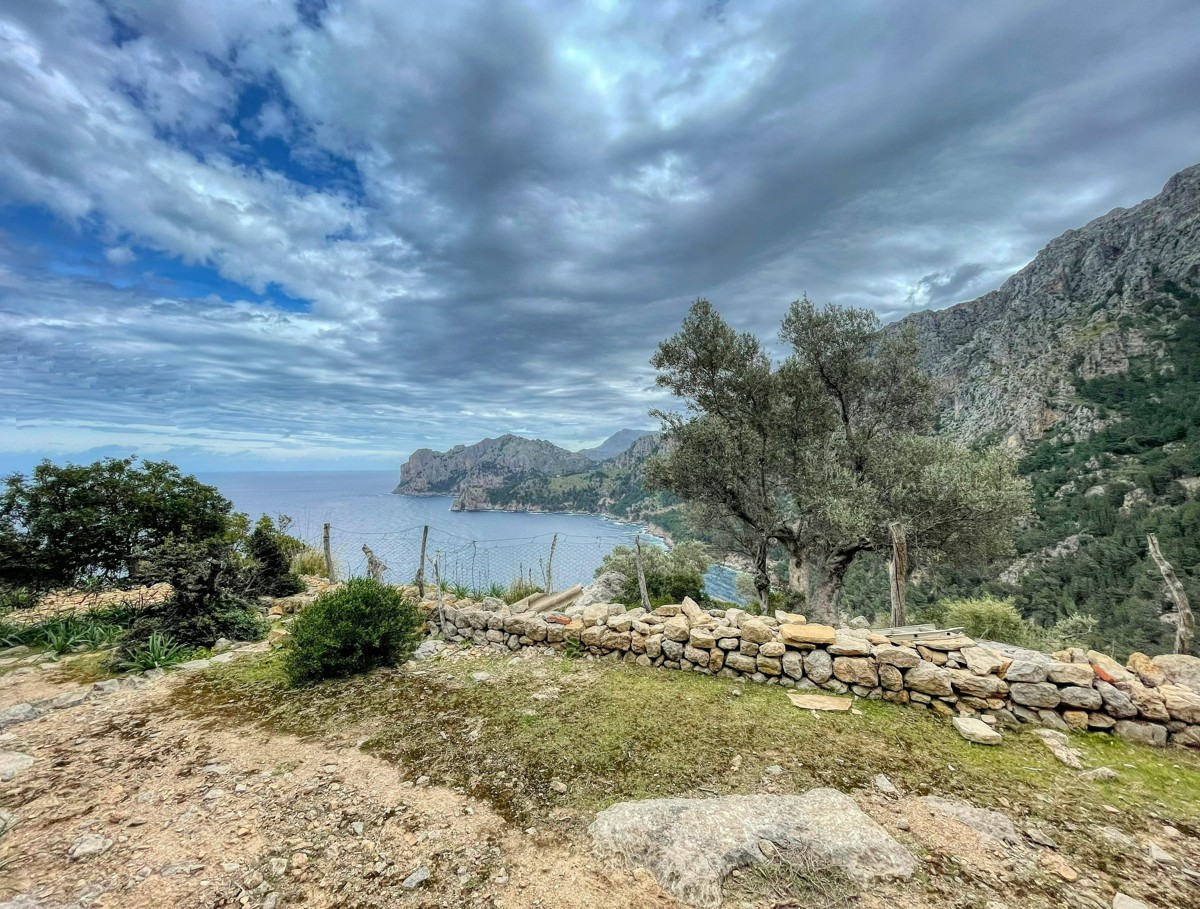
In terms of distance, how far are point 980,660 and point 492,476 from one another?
132 metres

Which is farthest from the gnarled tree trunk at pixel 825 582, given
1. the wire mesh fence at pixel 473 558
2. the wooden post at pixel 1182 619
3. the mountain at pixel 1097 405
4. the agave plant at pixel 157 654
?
the mountain at pixel 1097 405

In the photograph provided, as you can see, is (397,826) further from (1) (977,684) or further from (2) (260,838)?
(1) (977,684)

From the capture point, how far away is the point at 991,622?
985 cm

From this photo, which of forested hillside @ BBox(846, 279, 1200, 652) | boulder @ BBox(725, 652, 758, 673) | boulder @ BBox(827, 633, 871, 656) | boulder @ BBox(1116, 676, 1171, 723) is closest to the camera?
boulder @ BBox(1116, 676, 1171, 723)

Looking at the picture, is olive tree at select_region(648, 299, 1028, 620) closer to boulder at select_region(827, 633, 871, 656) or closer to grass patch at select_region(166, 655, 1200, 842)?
boulder at select_region(827, 633, 871, 656)

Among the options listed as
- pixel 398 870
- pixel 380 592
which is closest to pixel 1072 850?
pixel 398 870

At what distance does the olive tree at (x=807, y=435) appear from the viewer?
12148mm

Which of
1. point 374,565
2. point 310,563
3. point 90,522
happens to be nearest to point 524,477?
point 310,563

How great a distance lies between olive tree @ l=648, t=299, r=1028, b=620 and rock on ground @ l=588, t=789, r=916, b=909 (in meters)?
9.42

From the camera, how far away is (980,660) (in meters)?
5.20

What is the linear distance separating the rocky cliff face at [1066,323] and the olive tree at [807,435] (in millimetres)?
53686

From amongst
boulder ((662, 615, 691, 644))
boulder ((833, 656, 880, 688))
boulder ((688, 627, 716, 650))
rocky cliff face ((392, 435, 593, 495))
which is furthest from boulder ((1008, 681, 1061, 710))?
rocky cliff face ((392, 435, 593, 495))

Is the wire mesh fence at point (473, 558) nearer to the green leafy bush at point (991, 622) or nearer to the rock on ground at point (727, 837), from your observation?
the green leafy bush at point (991, 622)

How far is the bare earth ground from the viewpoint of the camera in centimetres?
282
